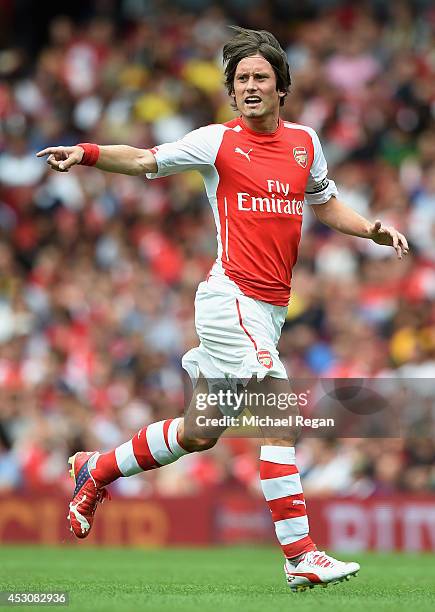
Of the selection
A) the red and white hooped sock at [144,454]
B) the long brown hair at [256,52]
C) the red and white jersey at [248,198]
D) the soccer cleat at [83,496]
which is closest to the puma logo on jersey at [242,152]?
the red and white jersey at [248,198]

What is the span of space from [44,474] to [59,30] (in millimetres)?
7609

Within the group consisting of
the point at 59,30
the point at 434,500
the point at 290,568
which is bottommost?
the point at 290,568

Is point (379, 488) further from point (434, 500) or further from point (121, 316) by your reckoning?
point (121, 316)

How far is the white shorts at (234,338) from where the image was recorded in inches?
277

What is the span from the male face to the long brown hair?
0.03 metres

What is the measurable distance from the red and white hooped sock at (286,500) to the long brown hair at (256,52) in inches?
78.9

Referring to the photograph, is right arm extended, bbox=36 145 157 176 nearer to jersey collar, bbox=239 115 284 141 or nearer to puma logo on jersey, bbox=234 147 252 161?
puma logo on jersey, bbox=234 147 252 161

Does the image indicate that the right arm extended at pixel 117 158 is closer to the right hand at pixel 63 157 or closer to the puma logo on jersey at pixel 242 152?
the right hand at pixel 63 157

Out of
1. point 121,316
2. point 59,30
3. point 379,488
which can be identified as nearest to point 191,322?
point 121,316

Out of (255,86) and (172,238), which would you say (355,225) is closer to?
(255,86)

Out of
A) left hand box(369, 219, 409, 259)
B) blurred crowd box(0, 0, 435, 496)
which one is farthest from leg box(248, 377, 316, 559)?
blurred crowd box(0, 0, 435, 496)

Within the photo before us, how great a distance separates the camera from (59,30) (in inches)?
769

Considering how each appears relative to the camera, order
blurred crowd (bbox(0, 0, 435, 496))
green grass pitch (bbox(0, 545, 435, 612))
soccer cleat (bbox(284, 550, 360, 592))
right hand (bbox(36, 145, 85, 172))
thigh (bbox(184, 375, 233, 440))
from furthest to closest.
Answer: blurred crowd (bbox(0, 0, 435, 496)) < thigh (bbox(184, 375, 233, 440)) < soccer cleat (bbox(284, 550, 360, 592)) < right hand (bbox(36, 145, 85, 172)) < green grass pitch (bbox(0, 545, 435, 612))

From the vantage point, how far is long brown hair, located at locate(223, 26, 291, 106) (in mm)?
7250
